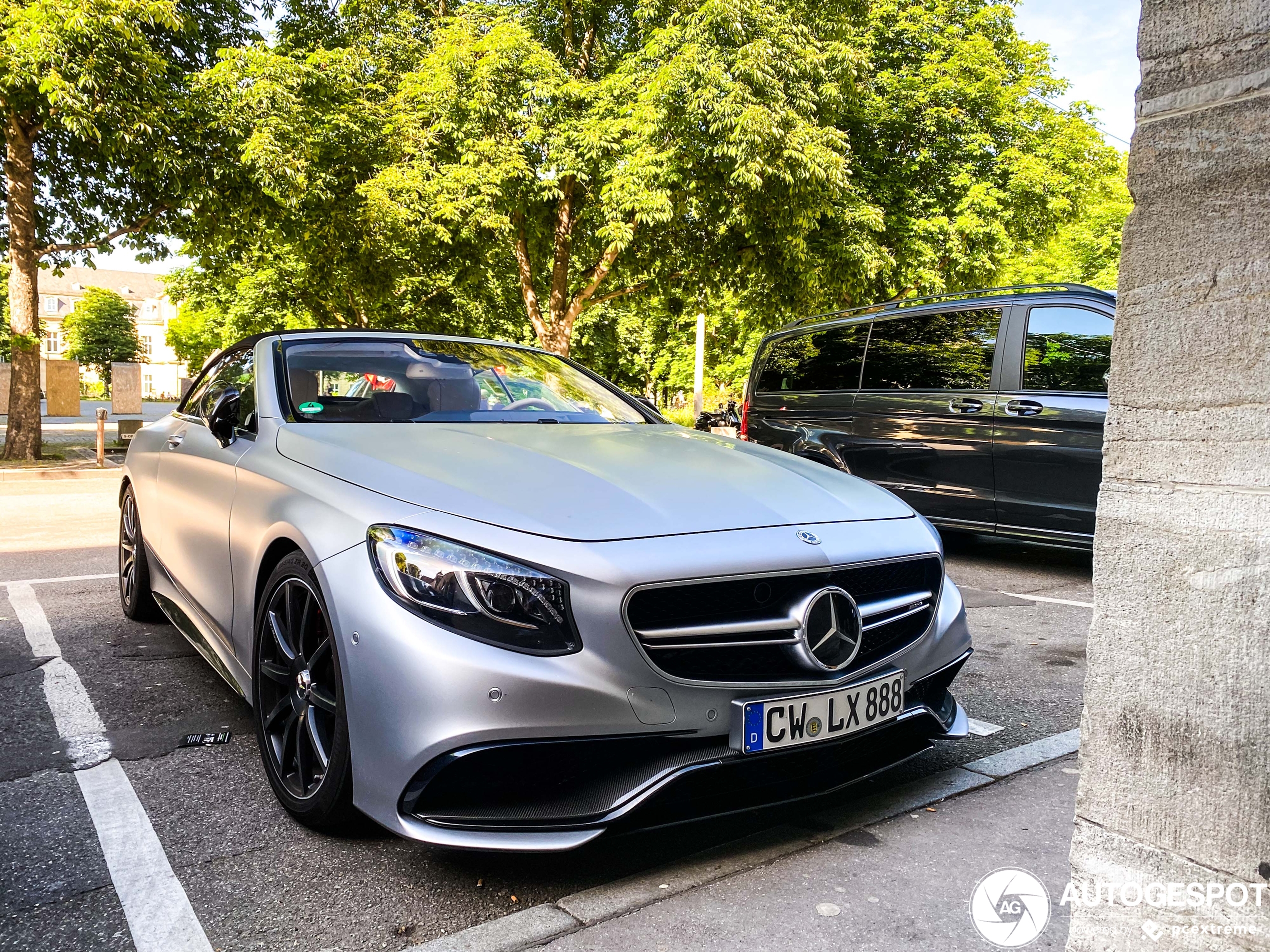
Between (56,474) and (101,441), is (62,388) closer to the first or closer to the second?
(101,441)

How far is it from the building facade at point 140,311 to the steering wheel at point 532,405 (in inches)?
4409

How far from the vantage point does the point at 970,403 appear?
718 cm

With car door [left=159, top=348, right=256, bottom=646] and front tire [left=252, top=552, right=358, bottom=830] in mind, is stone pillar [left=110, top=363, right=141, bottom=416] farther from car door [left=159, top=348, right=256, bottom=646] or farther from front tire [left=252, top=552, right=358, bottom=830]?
front tire [left=252, top=552, right=358, bottom=830]

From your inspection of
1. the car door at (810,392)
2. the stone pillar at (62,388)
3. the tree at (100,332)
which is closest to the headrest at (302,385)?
the car door at (810,392)

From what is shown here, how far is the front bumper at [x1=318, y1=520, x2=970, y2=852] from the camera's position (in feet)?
7.23

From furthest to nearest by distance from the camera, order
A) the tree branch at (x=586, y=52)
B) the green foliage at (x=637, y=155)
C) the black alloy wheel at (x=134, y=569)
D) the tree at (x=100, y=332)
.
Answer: the tree at (x=100, y=332), the tree branch at (x=586, y=52), the green foliage at (x=637, y=155), the black alloy wheel at (x=134, y=569)

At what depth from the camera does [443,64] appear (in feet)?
55.1

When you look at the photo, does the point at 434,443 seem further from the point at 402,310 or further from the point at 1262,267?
the point at 402,310

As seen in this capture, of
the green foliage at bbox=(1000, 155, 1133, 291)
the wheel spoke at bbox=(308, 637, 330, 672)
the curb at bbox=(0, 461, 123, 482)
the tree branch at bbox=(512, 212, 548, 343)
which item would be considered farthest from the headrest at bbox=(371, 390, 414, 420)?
the green foliage at bbox=(1000, 155, 1133, 291)

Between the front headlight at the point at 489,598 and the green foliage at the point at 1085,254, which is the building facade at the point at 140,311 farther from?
the front headlight at the point at 489,598

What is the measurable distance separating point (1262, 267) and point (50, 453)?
1819 centimetres

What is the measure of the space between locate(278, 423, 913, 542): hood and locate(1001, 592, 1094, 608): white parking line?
3.23 m

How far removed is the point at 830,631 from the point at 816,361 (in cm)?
621

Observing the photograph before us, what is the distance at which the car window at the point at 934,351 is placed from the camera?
23.6ft
